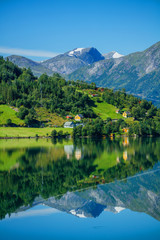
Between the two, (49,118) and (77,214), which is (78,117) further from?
(77,214)

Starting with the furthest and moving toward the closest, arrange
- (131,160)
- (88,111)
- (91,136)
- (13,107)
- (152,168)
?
(88,111) < (13,107) < (91,136) < (131,160) < (152,168)

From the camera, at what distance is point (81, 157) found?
195 ft

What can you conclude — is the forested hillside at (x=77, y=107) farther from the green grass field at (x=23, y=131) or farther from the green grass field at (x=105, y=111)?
the green grass field at (x=23, y=131)

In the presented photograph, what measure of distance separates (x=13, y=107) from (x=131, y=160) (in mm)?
90719

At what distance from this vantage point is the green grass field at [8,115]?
122m

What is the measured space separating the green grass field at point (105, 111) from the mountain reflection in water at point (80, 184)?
97.6 m

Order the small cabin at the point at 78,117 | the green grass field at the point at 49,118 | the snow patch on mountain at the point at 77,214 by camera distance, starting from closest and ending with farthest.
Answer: the snow patch on mountain at the point at 77,214, the green grass field at the point at 49,118, the small cabin at the point at 78,117

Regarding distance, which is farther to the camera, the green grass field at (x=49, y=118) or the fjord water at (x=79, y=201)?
the green grass field at (x=49, y=118)

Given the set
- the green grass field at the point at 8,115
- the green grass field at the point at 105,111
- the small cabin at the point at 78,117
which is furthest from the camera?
the green grass field at the point at 105,111

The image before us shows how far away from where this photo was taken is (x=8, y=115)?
127500mm

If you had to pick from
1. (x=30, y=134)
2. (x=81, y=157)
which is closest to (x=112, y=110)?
(x=30, y=134)

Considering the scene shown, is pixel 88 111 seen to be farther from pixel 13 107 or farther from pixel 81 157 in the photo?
pixel 81 157

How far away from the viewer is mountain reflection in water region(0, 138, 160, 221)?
28.7 metres

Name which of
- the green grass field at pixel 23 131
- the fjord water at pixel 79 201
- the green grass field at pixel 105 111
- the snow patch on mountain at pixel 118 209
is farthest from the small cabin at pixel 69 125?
the snow patch on mountain at pixel 118 209
